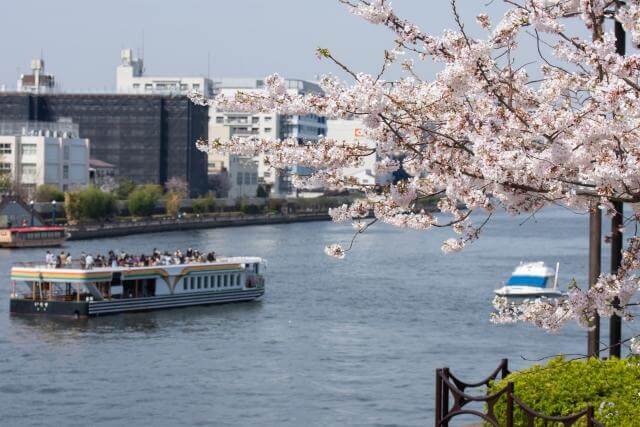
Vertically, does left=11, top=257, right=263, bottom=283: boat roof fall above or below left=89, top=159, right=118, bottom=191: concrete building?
below

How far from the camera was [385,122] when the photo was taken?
26.1ft

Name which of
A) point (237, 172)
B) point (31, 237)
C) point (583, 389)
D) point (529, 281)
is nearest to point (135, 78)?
point (237, 172)

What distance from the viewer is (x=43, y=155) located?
331 ft

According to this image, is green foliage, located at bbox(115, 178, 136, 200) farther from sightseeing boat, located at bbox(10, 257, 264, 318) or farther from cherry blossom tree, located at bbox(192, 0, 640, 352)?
cherry blossom tree, located at bbox(192, 0, 640, 352)

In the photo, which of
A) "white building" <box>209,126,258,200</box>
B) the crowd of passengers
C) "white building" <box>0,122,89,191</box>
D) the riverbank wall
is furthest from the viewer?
"white building" <box>209,126,258,200</box>

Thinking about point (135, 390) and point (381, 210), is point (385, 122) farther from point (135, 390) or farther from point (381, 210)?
point (135, 390)

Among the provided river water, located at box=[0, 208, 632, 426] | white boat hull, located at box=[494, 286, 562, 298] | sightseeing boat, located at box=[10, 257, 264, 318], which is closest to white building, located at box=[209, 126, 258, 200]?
river water, located at box=[0, 208, 632, 426]

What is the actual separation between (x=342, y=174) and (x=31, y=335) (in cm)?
2742

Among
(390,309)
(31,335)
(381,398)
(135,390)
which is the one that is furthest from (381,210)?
(390,309)

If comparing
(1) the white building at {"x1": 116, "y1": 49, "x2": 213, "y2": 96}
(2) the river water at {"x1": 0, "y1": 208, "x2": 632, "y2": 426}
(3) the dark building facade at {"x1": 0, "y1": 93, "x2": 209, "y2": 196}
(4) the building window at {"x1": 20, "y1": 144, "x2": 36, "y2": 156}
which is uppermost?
(1) the white building at {"x1": 116, "y1": 49, "x2": 213, "y2": 96}

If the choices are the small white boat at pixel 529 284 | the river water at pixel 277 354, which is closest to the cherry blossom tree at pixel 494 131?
the river water at pixel 277 354

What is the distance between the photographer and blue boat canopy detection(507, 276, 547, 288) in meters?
48.3

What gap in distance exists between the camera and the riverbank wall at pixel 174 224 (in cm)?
8750

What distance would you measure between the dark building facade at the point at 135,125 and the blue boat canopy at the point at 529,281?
237 feet
